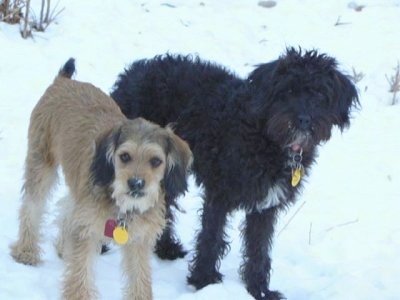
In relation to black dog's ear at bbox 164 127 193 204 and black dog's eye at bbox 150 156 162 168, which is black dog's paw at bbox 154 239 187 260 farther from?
black dog's eye at bbox 150 156 162 168

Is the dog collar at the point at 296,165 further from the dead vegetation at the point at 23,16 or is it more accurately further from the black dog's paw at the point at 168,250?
the dead vegetation at the point at 23,16

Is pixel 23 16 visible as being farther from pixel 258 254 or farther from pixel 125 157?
pixel 125 157

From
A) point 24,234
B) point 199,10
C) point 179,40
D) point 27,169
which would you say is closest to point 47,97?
point 27,169

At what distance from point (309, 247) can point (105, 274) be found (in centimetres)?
165

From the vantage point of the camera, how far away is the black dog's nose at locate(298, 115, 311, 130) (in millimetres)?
4836

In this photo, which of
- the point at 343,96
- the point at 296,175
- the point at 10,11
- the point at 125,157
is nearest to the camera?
the point at 125,157

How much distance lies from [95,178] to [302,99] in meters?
1.32

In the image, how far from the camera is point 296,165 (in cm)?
522

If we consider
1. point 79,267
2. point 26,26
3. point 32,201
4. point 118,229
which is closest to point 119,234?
point 118,229

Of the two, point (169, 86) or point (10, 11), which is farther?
point (10, 11)

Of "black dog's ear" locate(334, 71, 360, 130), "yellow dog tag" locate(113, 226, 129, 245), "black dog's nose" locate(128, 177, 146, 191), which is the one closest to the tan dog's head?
"black dog's nose" locate(128, 177, 146, 191)

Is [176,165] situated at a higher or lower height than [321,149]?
higher

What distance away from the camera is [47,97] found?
5.55m

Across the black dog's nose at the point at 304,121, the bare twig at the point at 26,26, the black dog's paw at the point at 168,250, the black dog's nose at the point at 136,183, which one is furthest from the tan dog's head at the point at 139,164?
the bare twig at the point at 26,26
